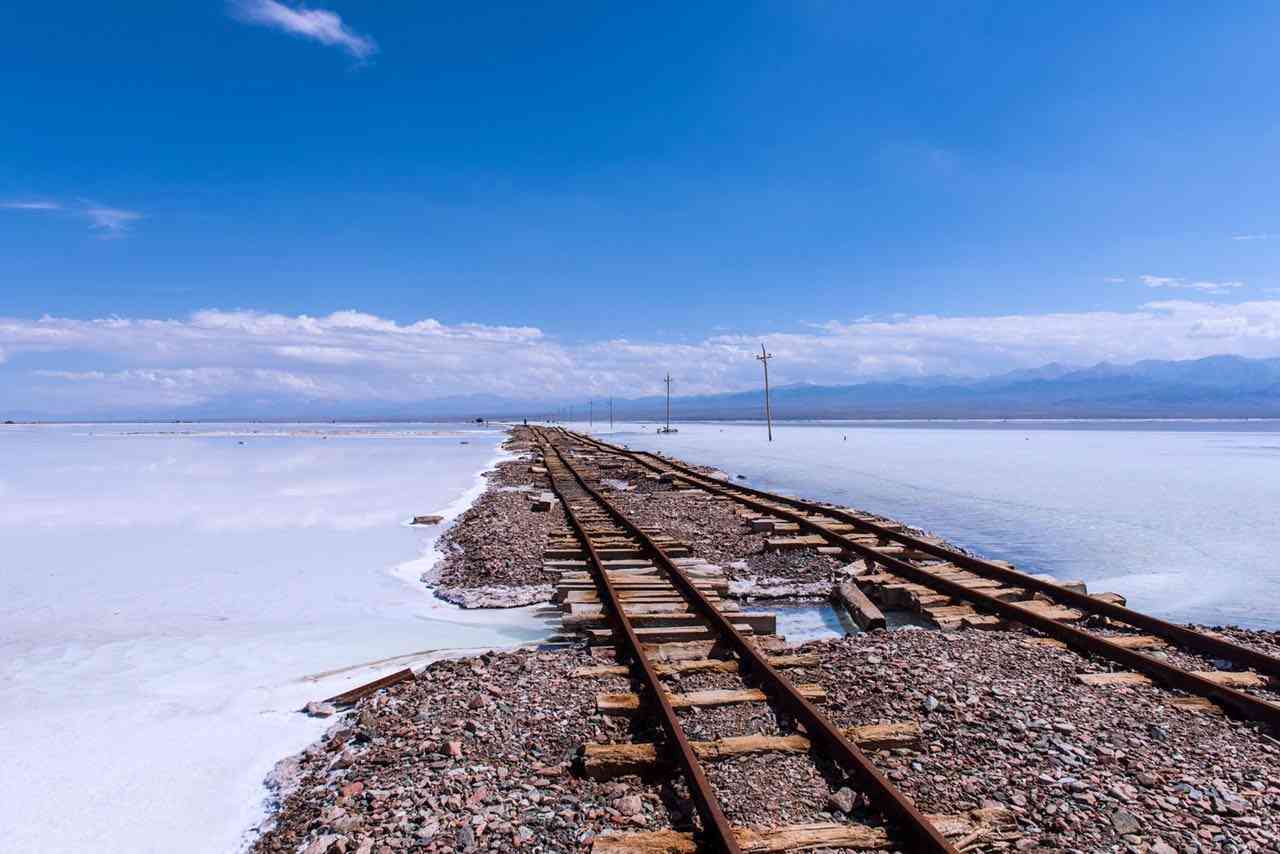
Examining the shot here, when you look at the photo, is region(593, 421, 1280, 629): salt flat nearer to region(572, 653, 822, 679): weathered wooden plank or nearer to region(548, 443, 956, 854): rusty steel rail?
region(572, 653, 822, 679): weathered wooden plank

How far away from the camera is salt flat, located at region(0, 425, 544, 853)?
4.93 m

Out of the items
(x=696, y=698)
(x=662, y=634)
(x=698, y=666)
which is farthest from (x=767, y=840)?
(x=662, y=634)

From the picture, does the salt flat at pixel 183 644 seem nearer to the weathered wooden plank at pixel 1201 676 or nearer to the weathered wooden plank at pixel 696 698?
the weathered wooden plank at pixel 696 698

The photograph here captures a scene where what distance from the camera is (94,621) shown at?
949 cm

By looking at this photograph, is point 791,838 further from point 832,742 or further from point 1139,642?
point 1139,642

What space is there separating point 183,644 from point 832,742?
720 centimetres

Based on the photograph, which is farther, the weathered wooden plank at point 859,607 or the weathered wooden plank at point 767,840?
the weathered wooden plank at point 859,607

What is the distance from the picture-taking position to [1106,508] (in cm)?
1792

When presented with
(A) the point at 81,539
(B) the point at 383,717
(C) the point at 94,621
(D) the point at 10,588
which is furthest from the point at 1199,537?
(A) the point at 81,539

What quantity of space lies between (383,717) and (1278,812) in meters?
5.38

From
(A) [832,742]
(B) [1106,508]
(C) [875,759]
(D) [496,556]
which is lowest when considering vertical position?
(B) [1106,508]

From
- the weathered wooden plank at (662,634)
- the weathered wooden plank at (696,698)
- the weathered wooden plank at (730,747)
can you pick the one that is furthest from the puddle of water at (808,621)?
the weathered wooden plank at (730,747)

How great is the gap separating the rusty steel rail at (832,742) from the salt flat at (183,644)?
249cm

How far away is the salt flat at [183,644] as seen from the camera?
4.93m
